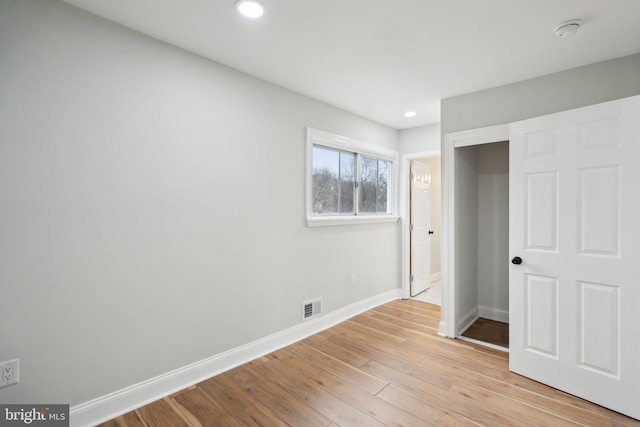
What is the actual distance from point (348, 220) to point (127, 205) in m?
2.26

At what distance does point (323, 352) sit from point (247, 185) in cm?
168

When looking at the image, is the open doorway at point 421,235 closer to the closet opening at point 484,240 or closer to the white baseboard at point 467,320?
the white baseboard at point 467,320

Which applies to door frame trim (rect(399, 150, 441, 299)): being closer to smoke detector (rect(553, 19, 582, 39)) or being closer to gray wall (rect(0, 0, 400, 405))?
gray wall (rect(0, 0, 400, 405))

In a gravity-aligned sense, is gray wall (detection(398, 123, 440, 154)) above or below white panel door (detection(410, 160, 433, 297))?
above

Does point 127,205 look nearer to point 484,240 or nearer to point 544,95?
point 544,95

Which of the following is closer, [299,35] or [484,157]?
[299,35]

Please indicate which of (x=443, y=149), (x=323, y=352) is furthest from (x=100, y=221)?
(x=443, y=149)

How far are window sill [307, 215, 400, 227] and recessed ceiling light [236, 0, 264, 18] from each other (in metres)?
1.82

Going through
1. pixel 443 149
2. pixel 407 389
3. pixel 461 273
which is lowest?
pixel 407 389

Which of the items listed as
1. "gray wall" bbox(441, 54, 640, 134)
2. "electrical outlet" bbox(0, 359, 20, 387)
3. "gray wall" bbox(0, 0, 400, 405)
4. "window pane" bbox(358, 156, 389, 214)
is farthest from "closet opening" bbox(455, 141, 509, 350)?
"electrical outlet" bbox(0, 359, 20, 387)

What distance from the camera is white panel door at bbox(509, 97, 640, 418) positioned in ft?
6.28

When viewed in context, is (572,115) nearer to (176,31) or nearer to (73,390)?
(176,31)

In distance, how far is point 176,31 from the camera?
197 cm

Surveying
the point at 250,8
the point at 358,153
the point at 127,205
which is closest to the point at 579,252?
the point at 358,153
